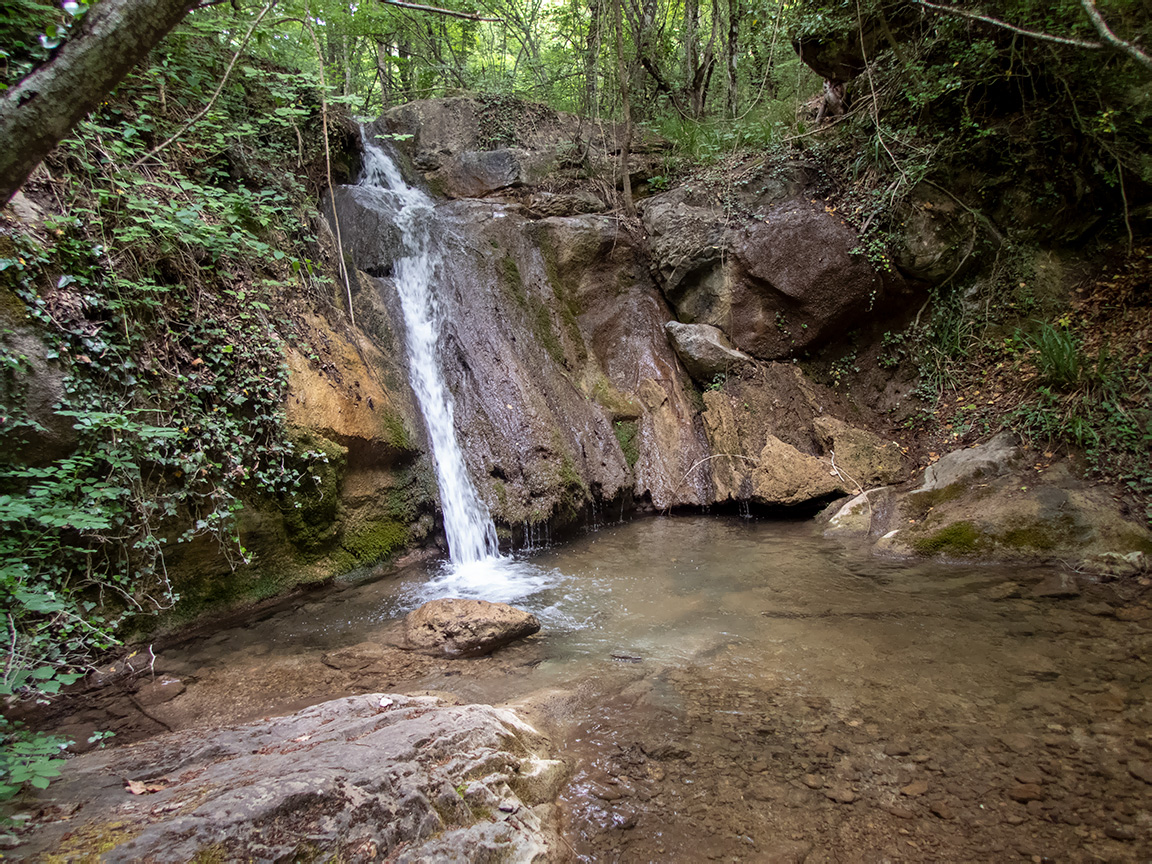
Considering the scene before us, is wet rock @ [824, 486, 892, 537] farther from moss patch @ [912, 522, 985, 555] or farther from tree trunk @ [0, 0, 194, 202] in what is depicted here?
tree trunk @ [0, 0, 194, 202]

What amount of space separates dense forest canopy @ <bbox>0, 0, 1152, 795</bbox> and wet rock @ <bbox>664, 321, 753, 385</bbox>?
2.17 m

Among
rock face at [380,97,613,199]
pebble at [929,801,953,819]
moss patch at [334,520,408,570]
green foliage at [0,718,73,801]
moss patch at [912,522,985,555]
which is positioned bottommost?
pebble at [929,801,953,819]

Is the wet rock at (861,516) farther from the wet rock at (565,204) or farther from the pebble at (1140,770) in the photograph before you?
the wet rock at (565,204)

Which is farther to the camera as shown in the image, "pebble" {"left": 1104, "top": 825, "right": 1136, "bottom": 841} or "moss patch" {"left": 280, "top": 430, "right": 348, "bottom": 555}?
"moss patch" {"left": 280, "top": 430, "right": 348, "bottom": 555}

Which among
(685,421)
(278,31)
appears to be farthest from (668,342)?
(278,31)

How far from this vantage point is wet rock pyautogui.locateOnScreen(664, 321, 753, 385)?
310 inches

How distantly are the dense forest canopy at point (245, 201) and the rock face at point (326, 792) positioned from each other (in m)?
0.35

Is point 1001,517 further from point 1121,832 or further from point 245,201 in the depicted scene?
point 245,201

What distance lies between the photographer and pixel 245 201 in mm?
4762

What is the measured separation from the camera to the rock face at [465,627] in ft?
12.9

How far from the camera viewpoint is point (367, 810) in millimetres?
1858

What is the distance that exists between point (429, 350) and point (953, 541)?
5.87 meters

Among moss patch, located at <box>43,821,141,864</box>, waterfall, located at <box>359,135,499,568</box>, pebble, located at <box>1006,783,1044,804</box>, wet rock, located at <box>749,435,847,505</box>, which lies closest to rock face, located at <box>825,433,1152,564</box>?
wet rock, located at <box>749,435,847,505</box>

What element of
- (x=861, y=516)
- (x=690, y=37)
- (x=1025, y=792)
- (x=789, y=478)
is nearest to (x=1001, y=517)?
(x=861, y=516)
